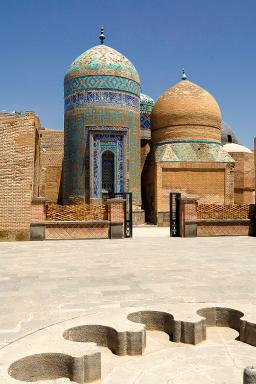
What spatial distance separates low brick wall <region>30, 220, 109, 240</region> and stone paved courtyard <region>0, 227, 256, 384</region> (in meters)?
2.67

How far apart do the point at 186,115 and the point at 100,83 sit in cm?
645

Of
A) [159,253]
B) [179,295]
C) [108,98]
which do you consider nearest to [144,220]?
[108,98]

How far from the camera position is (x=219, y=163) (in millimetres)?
25125

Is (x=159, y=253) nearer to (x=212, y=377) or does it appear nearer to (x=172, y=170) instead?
(x=212, y=377)

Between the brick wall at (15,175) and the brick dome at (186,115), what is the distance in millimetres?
15525

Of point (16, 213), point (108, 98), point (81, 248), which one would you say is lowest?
point (81, 248)

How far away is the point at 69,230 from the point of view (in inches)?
544

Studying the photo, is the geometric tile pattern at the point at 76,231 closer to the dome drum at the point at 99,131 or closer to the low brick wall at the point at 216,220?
the low brick wall at the point at 216,220

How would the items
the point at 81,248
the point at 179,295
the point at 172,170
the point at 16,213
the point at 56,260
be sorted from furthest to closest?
the point at 172,170
the point at 16,213
the point at 81,248
the point at 56,260
the point at 179,295

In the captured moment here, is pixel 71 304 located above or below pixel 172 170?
below

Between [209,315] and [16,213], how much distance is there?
962cm

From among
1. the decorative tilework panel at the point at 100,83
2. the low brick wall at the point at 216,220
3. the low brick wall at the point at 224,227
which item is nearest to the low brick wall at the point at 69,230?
the low brick wall at the point at 216,220

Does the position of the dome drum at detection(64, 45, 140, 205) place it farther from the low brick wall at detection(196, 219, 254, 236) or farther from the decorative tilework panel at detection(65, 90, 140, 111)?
the low brick wall at detection(196, 219, 254, 236)

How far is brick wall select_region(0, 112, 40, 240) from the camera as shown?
12891 millimetres
